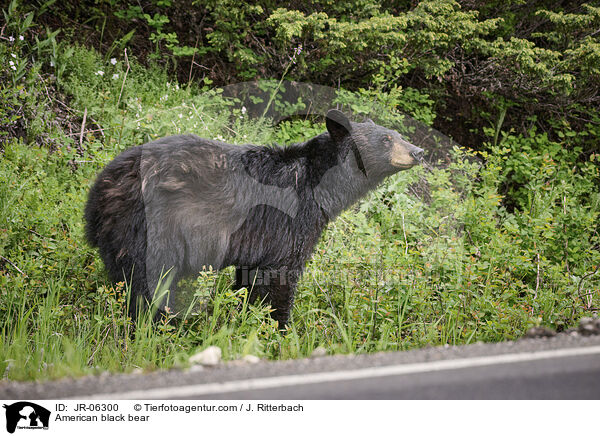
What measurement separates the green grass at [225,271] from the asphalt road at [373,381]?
349 mm

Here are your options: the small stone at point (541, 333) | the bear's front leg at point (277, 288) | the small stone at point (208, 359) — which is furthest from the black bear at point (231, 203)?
the small stone at point (541, 333)

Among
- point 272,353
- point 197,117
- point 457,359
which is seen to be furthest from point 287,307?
point 197,117

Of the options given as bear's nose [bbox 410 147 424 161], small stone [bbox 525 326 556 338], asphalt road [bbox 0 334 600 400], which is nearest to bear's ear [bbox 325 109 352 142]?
bear's nose [bbox 410 147 424 161]

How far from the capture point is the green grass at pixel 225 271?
2725 mm

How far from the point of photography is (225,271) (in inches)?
143

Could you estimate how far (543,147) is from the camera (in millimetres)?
6301

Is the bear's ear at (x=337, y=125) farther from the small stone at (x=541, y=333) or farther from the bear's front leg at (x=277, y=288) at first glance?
the small stone at (x=541, y=333)

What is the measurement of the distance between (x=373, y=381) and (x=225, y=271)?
2405mm

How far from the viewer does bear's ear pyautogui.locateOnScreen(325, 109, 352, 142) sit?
3189mm

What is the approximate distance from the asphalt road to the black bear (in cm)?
143

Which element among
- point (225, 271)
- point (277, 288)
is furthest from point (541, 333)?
point (225, 271)

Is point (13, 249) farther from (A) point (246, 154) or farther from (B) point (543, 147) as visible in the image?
(B) point (543, 147)

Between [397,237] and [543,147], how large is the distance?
327 centimetres

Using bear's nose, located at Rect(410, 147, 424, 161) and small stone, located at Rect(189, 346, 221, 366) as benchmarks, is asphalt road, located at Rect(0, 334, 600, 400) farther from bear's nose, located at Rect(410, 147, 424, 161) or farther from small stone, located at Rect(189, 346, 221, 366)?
bear's nose, located at Rect(410, 147, 424, 161)
